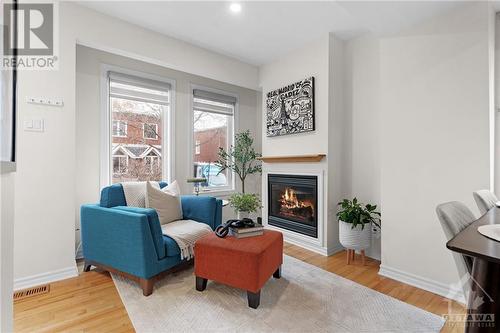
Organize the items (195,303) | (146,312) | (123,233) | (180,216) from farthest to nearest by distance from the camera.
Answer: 1. (180,216)
2. (123,233)
3. (195,303)
4. (146,312)

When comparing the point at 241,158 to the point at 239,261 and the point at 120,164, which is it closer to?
the point at 120,164

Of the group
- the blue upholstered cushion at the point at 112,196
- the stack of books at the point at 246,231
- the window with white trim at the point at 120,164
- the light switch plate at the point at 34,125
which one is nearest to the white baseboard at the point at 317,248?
the stack of books at the point at 246,231

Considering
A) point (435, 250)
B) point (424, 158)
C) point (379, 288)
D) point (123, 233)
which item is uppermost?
point (424, 158)

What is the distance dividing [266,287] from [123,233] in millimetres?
1304

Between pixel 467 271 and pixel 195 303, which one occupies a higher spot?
pixel 467 271

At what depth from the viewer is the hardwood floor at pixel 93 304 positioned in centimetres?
163

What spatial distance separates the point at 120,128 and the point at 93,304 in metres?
2.02

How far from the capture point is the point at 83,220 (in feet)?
7.61

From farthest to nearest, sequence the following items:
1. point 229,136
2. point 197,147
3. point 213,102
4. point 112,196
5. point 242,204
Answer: point 229,136 → point 213,102 → point 197,147 → point 112,196 → point 242,204

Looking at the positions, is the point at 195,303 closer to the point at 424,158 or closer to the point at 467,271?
the point at 467,271

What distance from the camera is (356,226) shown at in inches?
102

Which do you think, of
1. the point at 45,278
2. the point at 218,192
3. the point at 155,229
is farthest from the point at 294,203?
the point at 45,278

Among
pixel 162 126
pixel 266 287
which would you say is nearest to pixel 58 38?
pixel 162 126

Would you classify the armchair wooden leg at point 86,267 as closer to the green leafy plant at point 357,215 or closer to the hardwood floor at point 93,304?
the hardwood floor at point 93,304
